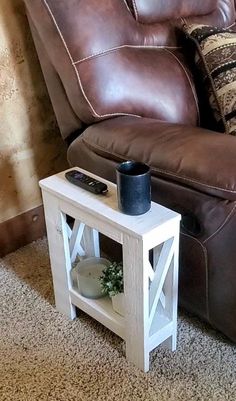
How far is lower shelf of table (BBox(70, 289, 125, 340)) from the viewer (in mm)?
1313

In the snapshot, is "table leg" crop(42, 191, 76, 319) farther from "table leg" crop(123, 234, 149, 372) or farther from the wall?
the wall

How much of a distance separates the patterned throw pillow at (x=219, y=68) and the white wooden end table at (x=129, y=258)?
41 cm

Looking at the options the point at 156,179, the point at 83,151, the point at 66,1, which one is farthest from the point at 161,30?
the point at 156,179

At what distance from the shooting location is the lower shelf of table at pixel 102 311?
1.31 m

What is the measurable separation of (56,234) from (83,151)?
24cm

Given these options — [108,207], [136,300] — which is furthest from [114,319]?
[108,207]

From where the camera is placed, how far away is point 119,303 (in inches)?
51.6

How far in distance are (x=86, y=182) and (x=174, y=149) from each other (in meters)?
0.24

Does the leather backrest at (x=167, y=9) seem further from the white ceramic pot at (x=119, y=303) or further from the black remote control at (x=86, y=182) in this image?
the white ceramic pot at (x=119, y=303)

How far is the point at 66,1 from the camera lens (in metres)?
1.33

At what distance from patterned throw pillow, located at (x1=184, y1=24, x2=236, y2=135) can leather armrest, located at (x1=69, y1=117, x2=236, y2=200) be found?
0.20 meters

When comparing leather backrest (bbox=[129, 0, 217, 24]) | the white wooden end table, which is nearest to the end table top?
the white wooden end table

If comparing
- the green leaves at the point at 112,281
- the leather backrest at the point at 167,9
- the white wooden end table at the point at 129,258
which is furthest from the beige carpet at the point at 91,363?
the leather backrest at the point at 167,9

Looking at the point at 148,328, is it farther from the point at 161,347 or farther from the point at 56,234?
the point at 56,234
